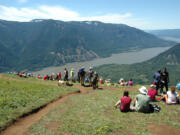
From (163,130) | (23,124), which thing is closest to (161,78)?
(163,130)

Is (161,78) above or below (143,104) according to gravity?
above

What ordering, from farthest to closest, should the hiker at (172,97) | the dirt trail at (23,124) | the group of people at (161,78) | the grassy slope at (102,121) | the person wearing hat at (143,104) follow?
1. the group of people at (161,78)
2. the hiker at (172,97)
3. the person wearing hat at (143,104)
4. the dirt trail at (23,124)
5. the grassy slope at (102,121)

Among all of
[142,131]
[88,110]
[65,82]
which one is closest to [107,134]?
[142,131]

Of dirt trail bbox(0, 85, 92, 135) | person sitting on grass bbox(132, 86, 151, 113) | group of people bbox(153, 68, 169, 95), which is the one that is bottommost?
dirt trail bbox(0, 85, 92, 135)

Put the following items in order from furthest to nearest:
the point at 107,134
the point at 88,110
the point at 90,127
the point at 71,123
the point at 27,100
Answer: the point at 27,100 → the point at 88,110 → the point at 71,123 → the point at 90,127 → the point at 107,134

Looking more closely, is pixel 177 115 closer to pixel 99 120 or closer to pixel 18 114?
pixel 99 120

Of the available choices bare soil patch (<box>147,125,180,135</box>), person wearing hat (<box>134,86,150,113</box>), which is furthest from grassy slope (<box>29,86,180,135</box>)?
person wearing hat (<box>134,86,150,113</box>)

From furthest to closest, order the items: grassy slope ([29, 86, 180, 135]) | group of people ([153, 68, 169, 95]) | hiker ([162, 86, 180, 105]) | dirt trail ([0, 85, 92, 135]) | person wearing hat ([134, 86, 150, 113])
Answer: group of people ([153, 68, 169, 95])
hiker ([162, 86, 180, 105])
person wearing hat ([134, 86, 150, 113])
dirt trail ([0, 85, 92, 135])
grassy slope ([29, 86, 180, 135])

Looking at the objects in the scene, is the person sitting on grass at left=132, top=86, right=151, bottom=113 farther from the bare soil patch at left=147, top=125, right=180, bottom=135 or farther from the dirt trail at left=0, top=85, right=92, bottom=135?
the dirt trail at left=0, top=85, right=92, bottom=135

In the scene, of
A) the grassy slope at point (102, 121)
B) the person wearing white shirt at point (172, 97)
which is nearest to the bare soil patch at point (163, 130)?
the grassy slope at point (102, 121)

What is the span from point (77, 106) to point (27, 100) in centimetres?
565

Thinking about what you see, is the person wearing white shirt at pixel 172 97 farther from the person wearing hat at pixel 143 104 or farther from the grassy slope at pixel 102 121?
the person wearing hat at pixel 143 104

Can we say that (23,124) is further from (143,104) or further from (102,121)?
(143,104)

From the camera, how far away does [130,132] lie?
38.8 feet
